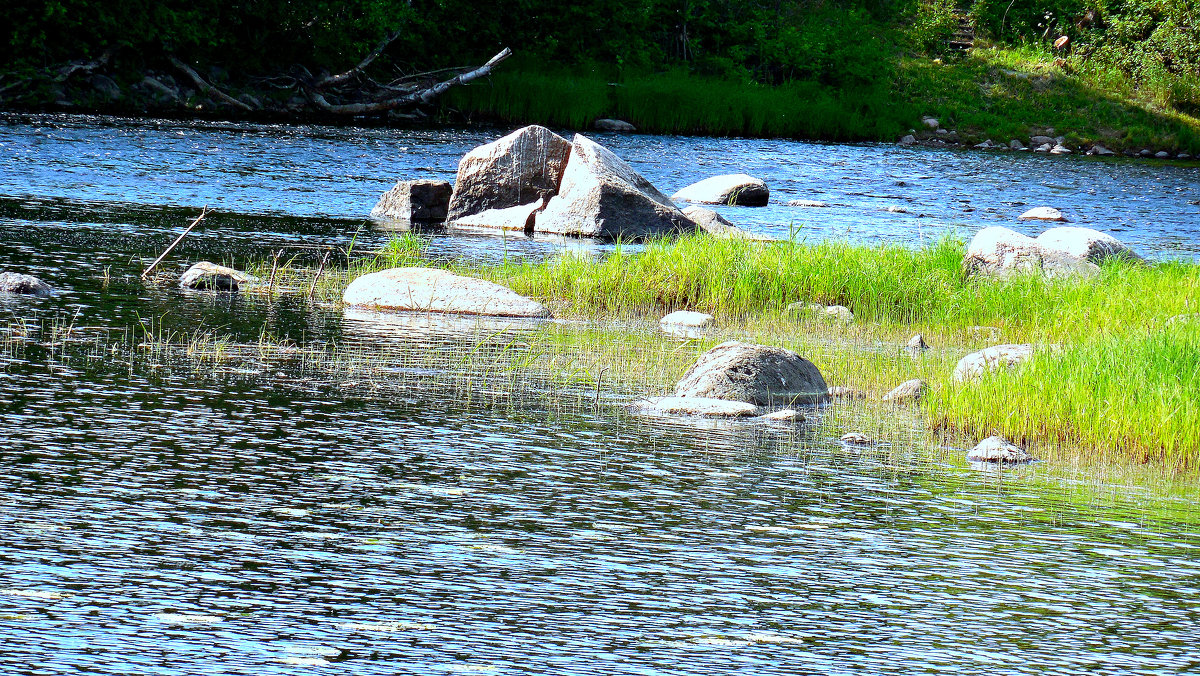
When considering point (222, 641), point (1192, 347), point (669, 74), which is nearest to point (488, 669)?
point (222, 641)

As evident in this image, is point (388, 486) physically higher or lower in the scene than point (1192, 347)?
lower

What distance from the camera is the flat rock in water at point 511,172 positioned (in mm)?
18672

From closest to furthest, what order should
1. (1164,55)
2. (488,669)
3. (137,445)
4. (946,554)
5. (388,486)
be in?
1. (488,669)
2. (946,554)
3. (388,486)
4. (137,445)
5. (1164,55)

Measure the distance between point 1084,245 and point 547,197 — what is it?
7.21 m

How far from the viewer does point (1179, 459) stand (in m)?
6.80

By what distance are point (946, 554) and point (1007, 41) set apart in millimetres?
49773

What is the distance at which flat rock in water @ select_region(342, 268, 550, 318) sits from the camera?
1094 cm

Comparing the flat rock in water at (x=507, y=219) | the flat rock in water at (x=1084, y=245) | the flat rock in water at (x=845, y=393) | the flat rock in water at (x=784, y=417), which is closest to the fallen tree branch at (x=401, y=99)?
the flat rock in water at (x=507, y=219)

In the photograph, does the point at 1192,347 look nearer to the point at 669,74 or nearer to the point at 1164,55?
the point at 669,74

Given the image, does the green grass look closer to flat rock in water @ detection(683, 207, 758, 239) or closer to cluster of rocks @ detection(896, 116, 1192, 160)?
cluster of rocks @ detection(896, 116, 1192, 160)

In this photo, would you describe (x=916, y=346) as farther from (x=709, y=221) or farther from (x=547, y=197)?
(x=547, y=197)

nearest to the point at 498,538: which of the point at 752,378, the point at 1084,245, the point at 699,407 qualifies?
the point at 699,407

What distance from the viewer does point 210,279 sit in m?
11.2

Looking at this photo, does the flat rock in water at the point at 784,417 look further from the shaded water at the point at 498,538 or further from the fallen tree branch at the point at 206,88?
the fallen tree branch at the point at 206,88
